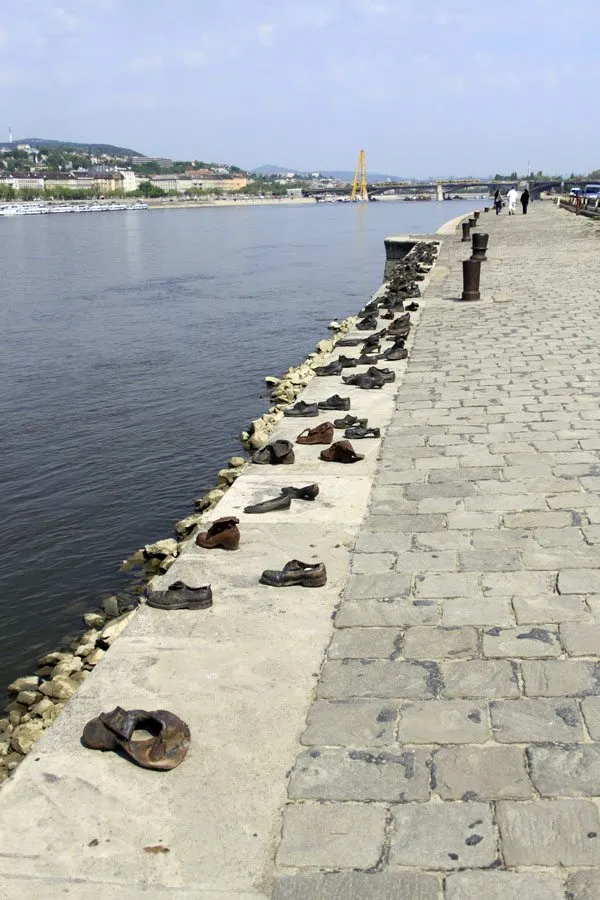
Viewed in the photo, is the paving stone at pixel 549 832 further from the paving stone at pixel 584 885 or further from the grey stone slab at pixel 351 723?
the grey stone slab at pixel 351 723

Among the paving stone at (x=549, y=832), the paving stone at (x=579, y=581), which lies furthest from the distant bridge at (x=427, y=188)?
the paving stone at (x=549, y=832)

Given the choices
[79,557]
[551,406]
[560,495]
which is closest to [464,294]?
[551,406]

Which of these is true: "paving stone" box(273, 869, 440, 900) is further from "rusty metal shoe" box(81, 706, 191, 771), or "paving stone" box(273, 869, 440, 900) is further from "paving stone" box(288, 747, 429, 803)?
"rusty metal shoe" box(81, 706, 191, 771)

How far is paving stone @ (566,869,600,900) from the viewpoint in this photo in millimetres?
2461

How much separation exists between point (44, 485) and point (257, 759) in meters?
7.81

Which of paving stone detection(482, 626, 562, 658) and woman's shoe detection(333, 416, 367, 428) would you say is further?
woman's shoe detection(333, 416, 367, 428)

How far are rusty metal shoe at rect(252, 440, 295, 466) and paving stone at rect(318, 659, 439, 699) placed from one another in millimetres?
2962

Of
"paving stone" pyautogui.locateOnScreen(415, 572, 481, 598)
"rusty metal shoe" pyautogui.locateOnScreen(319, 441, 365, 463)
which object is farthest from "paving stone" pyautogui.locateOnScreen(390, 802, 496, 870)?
"rusty metal shoe" pyautogui.locateOnScreen(319, 441, 365, 463)

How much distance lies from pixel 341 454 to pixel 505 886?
422 cm

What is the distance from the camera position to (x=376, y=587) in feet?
14.6

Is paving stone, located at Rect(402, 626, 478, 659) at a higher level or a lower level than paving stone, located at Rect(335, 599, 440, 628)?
higher

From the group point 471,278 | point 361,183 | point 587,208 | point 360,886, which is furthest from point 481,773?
point 361,183

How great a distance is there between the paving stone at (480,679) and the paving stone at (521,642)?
93mm

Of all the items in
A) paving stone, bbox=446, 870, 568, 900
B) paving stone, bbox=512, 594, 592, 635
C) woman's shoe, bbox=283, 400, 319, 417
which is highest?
paving stone, bbox=446, 870, 568, 900
